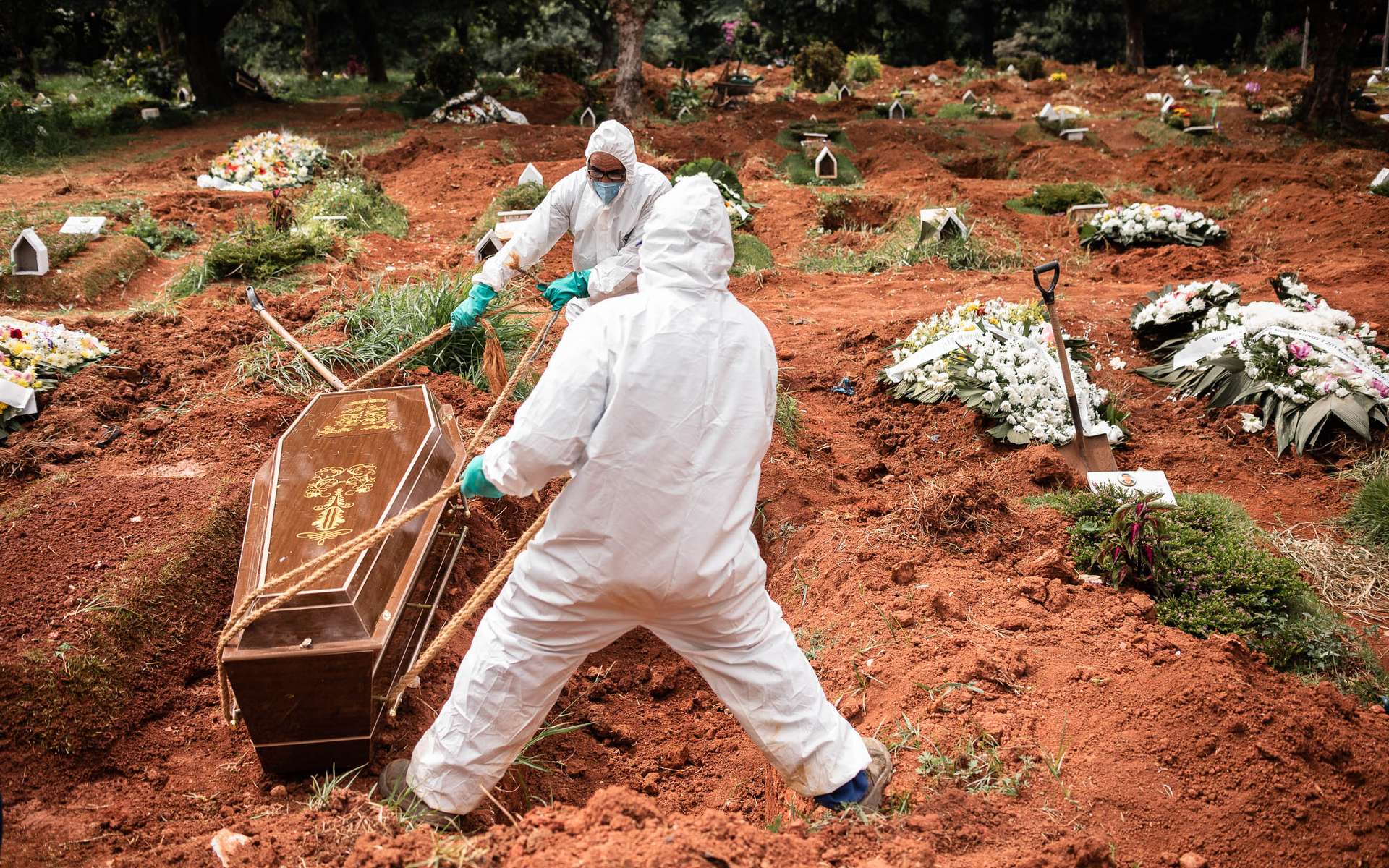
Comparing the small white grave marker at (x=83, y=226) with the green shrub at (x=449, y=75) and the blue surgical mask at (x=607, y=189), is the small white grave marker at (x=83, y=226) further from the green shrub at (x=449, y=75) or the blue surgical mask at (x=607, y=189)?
the green shrub at (x=449, y=75)

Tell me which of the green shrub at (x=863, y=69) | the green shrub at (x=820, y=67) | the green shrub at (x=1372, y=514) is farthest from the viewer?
the green shrub at (x=863, y=69)

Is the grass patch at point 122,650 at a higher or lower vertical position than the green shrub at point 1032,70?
higher

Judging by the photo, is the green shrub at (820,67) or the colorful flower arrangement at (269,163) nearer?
the colorful flower arrangement at (269,163)

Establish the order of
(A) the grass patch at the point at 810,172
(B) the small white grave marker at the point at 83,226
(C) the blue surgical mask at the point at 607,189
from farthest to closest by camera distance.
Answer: (A) the grass patch at the point at 810,172, (B) the small white grave marker at the point at 83,226, (C) the blue surgical mask at the point at 607,189

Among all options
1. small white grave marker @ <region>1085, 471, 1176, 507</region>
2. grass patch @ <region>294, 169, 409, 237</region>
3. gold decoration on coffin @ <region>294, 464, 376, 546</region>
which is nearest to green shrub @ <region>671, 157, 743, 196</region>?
grass patch @ <region>294, 169, 409, 237</region>

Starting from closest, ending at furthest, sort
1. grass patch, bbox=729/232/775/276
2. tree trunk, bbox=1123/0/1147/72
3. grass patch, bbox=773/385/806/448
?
grass patch, bbox=773/385/806/448
grass patch, bbox=729/232/775/276
tree trunk, bbox=1123/0/1147/72

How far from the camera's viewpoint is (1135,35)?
2316 centimetres

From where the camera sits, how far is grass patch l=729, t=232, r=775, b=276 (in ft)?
30.3

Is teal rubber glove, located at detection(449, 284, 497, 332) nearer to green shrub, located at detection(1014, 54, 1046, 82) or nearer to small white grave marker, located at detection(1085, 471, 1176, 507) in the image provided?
small white grave marker, located at detection(1085, 471, 1176, 507)

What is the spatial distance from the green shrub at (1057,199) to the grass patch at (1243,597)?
7650 mm

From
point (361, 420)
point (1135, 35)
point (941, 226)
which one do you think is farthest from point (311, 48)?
point (361, 420)

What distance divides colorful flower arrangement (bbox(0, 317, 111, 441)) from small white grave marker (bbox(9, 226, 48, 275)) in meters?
1.80

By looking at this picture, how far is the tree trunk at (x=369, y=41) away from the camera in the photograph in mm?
20375

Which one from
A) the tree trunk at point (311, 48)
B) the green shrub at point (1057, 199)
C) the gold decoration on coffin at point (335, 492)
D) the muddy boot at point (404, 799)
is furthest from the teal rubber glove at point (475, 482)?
the tree trunk at point (311, 48)
